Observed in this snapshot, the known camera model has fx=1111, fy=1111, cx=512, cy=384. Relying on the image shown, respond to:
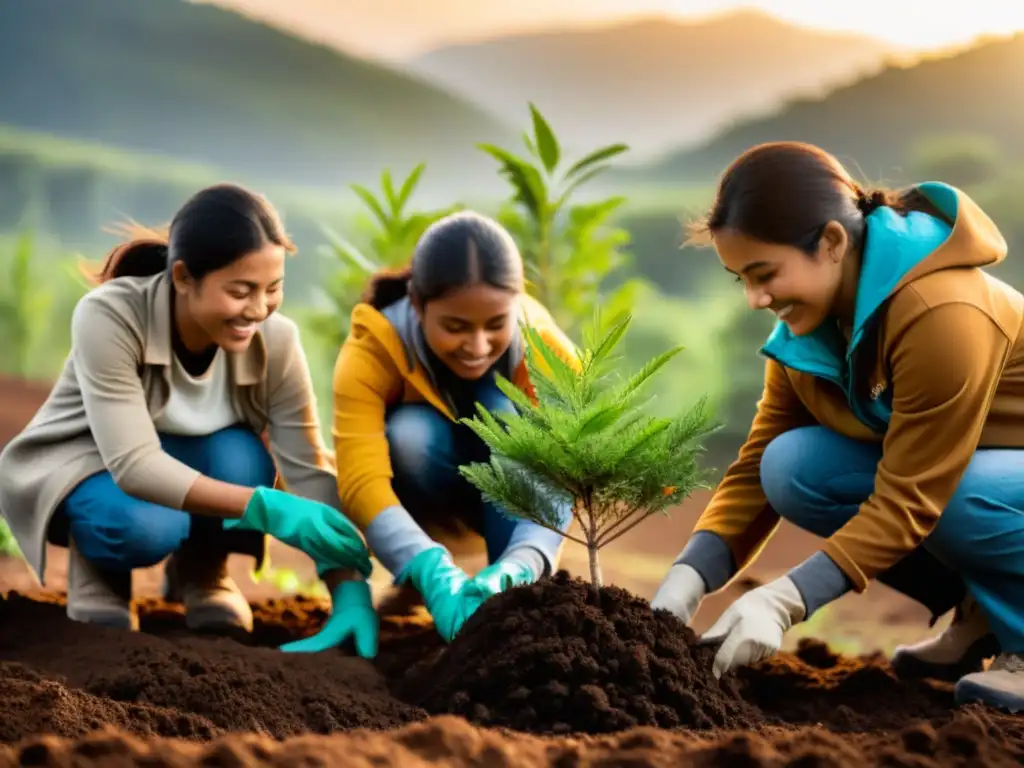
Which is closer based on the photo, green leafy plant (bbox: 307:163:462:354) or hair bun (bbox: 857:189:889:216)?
hair bun (bbox: 857:189:889:216)

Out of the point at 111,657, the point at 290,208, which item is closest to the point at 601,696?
the point at 111,657

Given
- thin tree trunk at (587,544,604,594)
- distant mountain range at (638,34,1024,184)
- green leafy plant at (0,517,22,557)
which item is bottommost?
green leafy plant at (0,517,22,557)

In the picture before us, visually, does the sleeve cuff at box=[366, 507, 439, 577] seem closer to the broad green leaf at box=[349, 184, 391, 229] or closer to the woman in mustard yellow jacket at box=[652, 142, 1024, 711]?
the woman in mustard yellow jacket at box=[652, 142, 1024, 711]

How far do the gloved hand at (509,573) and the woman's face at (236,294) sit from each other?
70cm

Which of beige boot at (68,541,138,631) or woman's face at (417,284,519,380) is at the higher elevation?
woman's face at (417,284,519,380)

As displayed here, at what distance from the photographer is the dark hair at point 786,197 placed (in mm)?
1854

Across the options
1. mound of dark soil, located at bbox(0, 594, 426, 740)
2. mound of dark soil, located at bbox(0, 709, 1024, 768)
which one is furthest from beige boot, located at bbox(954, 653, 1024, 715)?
mound of dark soil, located at bbox(0, 594, 426, 740)

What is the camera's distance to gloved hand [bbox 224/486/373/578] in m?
2.28

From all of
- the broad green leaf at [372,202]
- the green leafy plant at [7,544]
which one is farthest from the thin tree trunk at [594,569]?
the green leafy plant at [7,544]

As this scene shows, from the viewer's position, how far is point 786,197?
6.06 feet

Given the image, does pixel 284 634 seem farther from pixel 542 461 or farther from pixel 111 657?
pixel 542 461

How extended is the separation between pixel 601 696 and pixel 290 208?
220 inches

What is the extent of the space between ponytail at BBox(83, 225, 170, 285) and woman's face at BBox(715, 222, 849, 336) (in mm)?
1266

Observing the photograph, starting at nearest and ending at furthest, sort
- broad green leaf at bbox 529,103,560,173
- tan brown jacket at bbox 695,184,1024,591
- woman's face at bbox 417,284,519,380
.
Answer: tan brown jacket at bbox 695,184,1024,591 → woman's face at bbox 417,284,519,380 → broad green leaf at bbox 529,103,560,173
